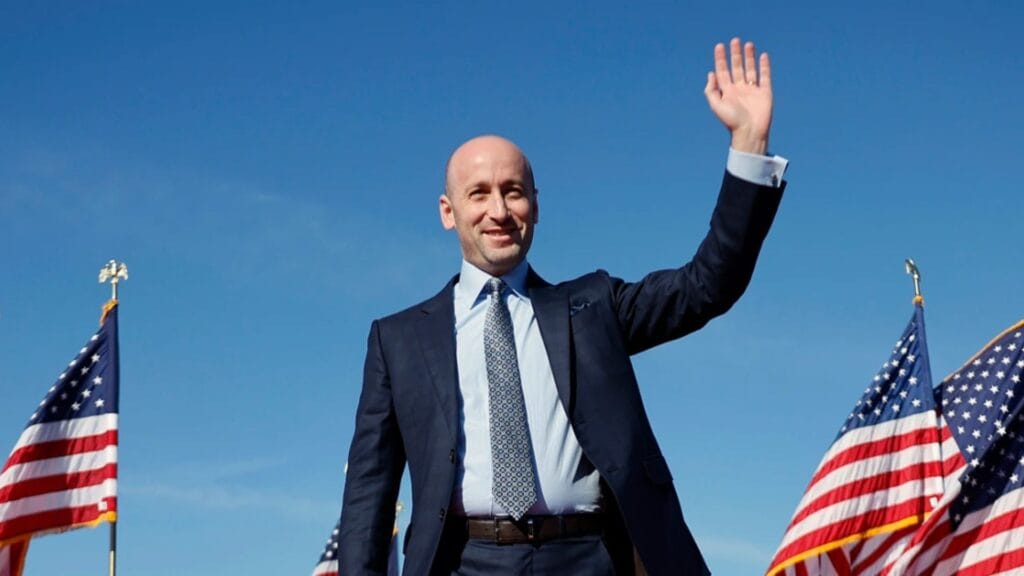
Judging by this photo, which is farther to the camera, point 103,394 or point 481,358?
point 103,394

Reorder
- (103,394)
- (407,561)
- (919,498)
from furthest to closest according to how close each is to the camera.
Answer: (103,394)
(919,498)
(407,561)

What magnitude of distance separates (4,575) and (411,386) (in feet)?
32.2

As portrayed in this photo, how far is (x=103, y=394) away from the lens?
14320mm

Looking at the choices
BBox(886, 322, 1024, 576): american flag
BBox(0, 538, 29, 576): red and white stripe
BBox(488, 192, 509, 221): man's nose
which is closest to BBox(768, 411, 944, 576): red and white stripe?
BBox(886, 322, 1024, 576): american flag

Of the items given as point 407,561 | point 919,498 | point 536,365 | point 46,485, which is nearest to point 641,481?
point 536,365

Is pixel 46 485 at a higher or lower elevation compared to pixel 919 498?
higher

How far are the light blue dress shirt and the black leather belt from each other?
0.09 feet

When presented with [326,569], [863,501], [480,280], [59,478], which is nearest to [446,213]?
[480,280]

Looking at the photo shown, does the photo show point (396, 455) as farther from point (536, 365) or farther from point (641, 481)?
point (641, 481)

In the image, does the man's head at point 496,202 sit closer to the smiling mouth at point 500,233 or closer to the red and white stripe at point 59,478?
the smiling mouth at point 500,233

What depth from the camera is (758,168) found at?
4.34 meters

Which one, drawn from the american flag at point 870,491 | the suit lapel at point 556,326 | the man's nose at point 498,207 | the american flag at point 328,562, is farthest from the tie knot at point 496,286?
the american flag at point 328,562

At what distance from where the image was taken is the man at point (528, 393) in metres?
4.45

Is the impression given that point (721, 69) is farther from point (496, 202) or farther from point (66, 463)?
point (66, 463)
